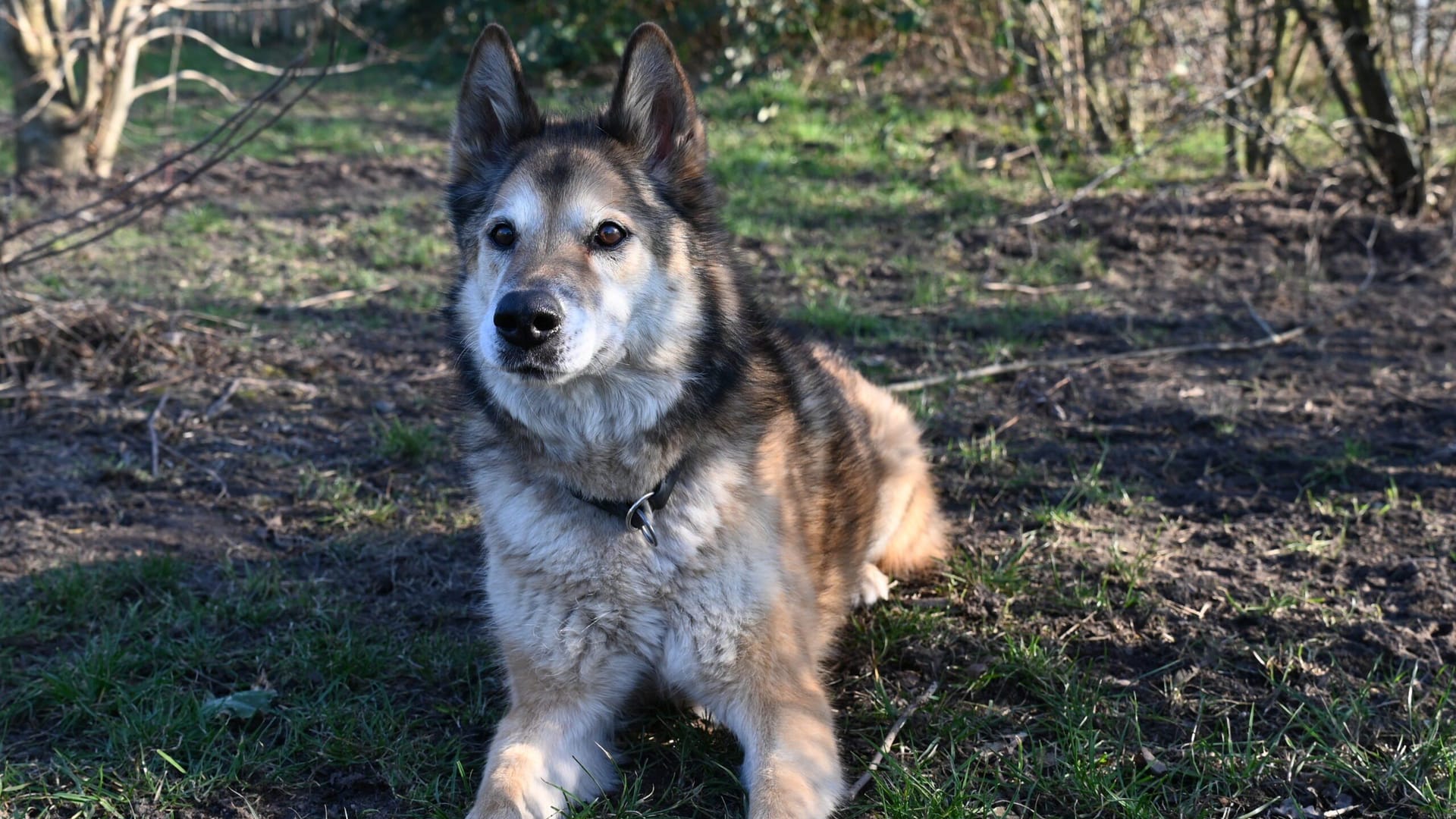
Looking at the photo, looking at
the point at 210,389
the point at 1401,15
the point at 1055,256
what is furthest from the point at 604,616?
the point at 1401,15

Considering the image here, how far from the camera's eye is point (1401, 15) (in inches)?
260

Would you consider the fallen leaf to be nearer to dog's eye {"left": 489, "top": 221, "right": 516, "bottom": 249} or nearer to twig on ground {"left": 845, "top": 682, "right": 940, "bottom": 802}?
dog's eye {"left": 489, "top": 221, "right": 516, "bottom": 249}

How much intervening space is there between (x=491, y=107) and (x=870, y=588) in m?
1.93

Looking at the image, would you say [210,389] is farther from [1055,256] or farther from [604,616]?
[1055,256]

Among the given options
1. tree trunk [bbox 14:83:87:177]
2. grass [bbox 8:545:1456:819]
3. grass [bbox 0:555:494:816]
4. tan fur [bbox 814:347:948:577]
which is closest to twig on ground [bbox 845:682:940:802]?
grass [bbox 8:545:1456:819]

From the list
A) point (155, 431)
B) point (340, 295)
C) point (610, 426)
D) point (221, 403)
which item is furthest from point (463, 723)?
point (340, 295)

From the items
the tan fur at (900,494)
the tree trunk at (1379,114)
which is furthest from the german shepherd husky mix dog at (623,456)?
the tree trunk at (1379,114)

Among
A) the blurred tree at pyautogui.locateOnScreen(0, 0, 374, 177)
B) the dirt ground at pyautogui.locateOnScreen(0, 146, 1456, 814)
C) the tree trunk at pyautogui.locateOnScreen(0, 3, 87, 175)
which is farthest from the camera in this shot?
the tree trunk at pyautogui.locateOnScreen(0, 3, 87, 175)

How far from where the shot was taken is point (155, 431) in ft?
15.0

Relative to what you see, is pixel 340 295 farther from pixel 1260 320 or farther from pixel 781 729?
pixel 1260 320

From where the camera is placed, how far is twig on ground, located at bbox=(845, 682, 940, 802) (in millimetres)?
2799

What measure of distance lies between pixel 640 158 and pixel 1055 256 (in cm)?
422

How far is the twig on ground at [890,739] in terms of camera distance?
2799 millimetres

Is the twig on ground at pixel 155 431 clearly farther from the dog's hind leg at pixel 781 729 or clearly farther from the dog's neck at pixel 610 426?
the dog's hind leg at pixel 781 729
